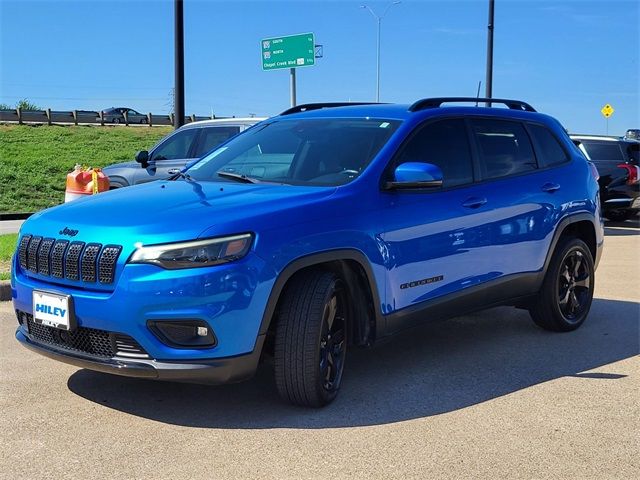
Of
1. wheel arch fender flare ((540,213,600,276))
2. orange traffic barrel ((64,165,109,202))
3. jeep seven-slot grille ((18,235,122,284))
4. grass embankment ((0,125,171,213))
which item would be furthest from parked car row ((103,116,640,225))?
grass embankment ((0,125,171,213))

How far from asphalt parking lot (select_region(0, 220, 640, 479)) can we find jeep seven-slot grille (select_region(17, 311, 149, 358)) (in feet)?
1.35

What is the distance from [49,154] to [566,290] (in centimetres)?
2532

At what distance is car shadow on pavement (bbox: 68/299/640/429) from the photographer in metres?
4.26

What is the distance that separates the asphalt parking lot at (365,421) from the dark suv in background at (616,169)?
1019 cm

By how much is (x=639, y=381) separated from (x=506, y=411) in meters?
1.23

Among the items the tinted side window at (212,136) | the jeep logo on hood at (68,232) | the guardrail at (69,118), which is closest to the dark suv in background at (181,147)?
the tinted side window at (212,136)

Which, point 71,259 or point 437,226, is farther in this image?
point 437,226

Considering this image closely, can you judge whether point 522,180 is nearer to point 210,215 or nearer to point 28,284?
point 210,215

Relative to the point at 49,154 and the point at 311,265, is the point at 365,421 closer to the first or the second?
the point at 311,265

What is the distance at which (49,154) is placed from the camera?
28.3 metres

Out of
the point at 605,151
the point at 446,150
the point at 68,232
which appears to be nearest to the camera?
the point at 68,232

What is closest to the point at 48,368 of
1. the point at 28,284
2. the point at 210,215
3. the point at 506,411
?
the point at 28,284

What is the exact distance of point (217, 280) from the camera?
375cm

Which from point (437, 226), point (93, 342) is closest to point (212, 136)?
point (437, 226)
